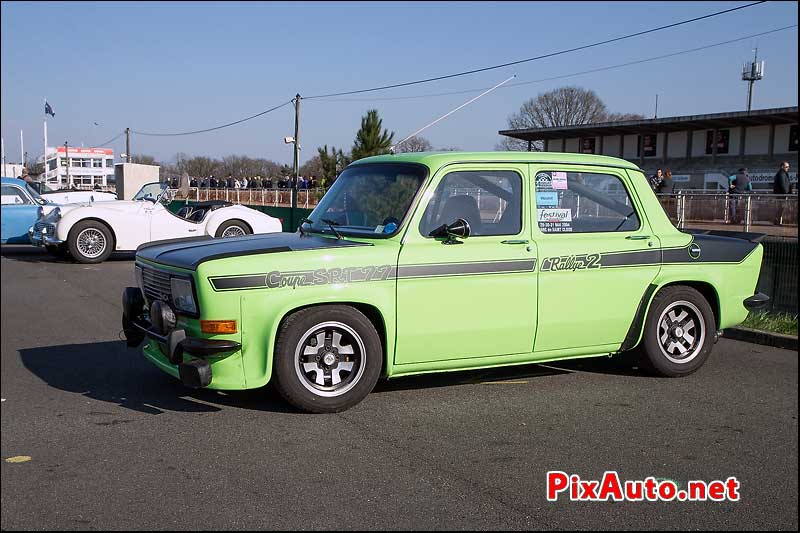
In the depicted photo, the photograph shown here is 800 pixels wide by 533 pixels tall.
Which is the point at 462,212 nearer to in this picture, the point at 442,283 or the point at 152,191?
the point at 442,283

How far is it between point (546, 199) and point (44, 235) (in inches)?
472

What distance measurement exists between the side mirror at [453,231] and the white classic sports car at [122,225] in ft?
34.4

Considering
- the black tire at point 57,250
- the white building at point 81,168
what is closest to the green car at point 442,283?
the black tire at point 57,250

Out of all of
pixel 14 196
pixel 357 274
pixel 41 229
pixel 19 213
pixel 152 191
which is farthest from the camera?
pixel 152 191

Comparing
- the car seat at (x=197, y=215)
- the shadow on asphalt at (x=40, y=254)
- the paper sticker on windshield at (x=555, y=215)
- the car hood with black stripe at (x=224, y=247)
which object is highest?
the paper sticker on windshield at (x=555, y=215)

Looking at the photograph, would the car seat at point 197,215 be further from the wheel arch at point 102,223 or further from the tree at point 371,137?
the tree at point 371,137

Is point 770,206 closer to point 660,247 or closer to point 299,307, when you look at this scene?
point 660,247

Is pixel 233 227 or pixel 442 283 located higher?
pixel 233 227

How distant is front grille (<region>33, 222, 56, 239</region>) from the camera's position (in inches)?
591

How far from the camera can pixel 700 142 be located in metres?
41.1

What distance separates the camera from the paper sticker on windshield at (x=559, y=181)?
20.3ft

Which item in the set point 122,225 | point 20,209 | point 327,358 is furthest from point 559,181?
point 20,209

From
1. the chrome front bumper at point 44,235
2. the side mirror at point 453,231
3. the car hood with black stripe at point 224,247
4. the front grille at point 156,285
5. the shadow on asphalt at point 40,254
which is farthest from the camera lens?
the shadow on asphalt at point 40,254

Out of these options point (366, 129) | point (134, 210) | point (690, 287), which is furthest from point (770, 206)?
point (366, 129)
